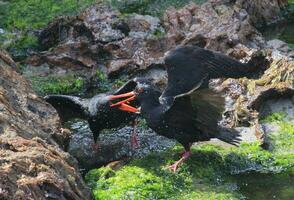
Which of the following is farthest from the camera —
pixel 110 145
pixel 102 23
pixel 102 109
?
pixel 102 23

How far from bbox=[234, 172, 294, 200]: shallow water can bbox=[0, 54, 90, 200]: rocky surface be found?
233 cm

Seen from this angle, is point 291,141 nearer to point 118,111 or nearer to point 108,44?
point 118,111

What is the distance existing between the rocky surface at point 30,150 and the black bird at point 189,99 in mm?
1402

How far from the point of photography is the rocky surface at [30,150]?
6902 millimetres

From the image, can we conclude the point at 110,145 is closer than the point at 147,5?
Yes

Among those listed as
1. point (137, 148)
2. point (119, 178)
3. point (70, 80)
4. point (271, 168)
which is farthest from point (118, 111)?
point (70, 80)

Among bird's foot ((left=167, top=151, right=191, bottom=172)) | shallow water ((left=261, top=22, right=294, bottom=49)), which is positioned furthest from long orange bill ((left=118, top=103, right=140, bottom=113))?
shallow water ((left=261, top=22, right=294, bottom=49))

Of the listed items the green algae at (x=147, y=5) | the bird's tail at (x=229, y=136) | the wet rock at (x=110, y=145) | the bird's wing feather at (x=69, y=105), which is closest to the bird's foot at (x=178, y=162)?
the bird's tail at (x=229, y=136)

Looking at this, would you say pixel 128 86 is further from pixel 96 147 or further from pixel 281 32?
pixel 281 32

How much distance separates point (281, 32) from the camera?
16.4 meters

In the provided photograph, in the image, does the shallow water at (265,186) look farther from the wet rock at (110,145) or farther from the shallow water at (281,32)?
the shallow water at (281,32)

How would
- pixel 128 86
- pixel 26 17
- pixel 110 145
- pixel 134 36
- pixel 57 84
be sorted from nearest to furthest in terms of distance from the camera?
pixel 128 86 → pixel 110 145 → pixel 57 84 → pixel 134 36 → pixel 26 17

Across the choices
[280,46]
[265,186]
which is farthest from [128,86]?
[280,46]

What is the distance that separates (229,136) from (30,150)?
3.19m
